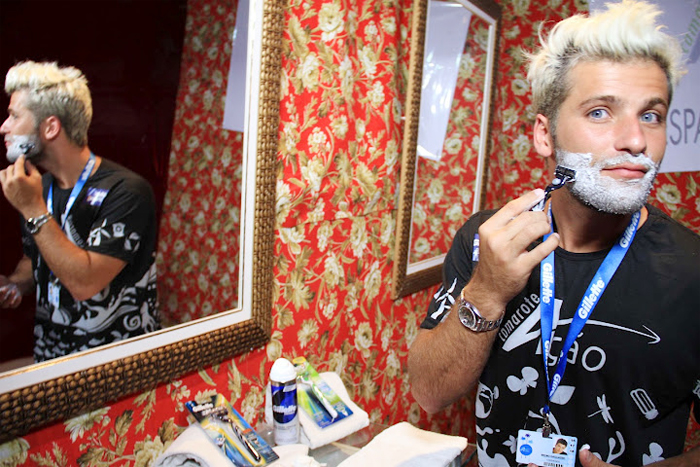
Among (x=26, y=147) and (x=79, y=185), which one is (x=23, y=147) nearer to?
(x=26, y=147)

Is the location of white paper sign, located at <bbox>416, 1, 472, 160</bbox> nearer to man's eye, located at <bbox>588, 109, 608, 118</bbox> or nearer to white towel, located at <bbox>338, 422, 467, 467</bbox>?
man's eye, located at <bbox>588, 109, 608, 118</bbox>

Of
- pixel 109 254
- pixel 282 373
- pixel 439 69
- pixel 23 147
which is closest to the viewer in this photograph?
pixel 23 147

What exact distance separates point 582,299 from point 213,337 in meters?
0.82

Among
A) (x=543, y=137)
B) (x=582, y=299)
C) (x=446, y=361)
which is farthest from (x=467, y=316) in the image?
(x=543, y=137)

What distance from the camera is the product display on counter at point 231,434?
3.46 feet

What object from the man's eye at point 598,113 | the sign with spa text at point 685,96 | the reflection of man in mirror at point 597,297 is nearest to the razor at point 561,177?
the reflection of man in mirror at point 597,297

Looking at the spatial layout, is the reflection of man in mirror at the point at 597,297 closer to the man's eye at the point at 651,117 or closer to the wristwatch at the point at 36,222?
the man's eye at the point at 651,117

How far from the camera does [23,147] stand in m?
0.83

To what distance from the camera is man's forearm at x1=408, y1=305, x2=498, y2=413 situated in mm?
1036

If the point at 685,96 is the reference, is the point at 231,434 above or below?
below

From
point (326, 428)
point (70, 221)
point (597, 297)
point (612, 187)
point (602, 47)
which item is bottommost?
point (326, 428)

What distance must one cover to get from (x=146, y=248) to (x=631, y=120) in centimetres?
104

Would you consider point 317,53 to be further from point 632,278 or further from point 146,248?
point 632,278

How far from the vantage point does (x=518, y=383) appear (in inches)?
46.0
